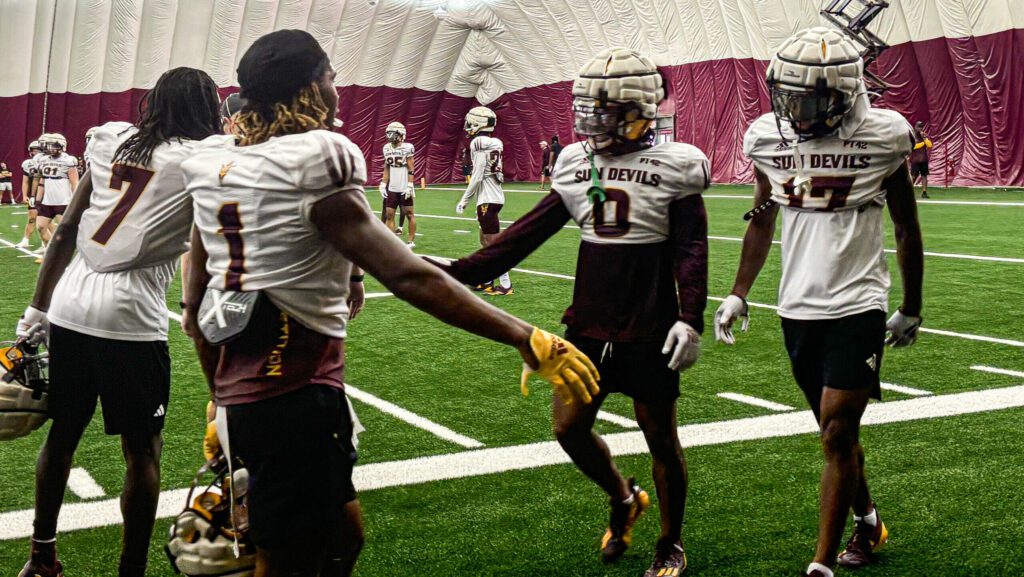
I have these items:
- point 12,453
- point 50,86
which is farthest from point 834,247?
point 50,86

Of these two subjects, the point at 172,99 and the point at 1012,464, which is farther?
the point at 1012,464

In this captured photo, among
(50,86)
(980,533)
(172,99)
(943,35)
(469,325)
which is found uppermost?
(943,35)

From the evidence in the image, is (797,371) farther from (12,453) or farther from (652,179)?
(12,453)

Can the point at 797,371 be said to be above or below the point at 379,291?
above

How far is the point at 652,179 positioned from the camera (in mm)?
3959

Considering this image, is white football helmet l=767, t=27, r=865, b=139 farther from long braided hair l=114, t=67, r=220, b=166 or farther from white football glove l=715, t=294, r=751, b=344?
long braided hair l=114, t=67, r=220, b=166

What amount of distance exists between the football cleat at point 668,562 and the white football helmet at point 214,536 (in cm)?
167

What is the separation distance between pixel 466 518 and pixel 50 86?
35.5m

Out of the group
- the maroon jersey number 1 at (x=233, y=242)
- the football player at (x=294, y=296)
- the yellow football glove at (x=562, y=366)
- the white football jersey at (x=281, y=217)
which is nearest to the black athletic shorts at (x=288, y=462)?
the football player at (x=294, y=296)

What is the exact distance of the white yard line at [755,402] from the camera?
260 inches

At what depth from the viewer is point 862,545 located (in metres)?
4.14

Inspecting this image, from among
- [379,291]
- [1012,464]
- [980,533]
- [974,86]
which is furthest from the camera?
[974,86]

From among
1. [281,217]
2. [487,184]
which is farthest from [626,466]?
[487,184]

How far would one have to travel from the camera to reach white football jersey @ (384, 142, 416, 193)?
17953 millimetres
